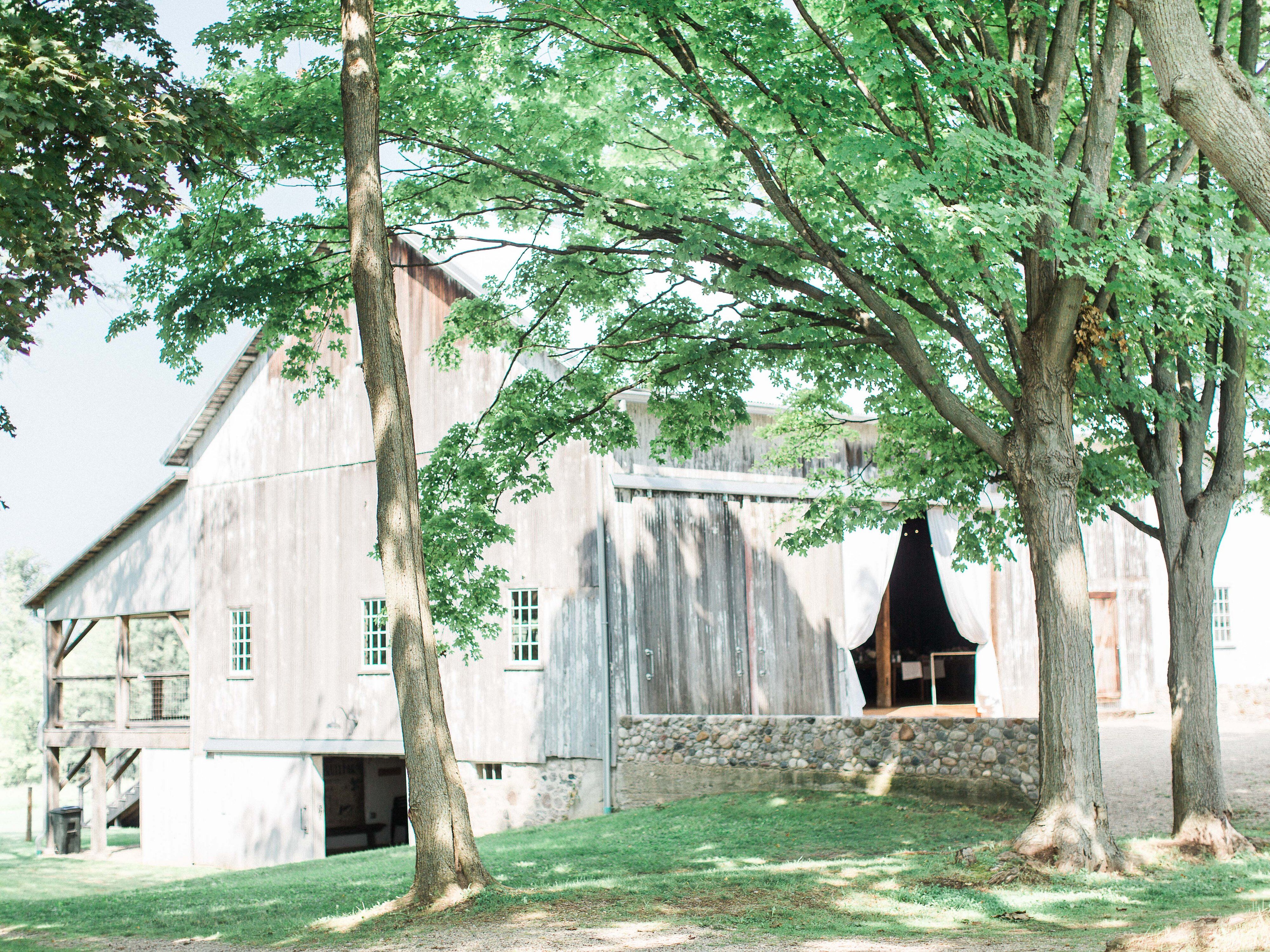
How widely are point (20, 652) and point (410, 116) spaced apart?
202ft

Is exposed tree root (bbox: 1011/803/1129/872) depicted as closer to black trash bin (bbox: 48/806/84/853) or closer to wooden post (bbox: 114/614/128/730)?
wooden post (bbox: 114/614/128/730)

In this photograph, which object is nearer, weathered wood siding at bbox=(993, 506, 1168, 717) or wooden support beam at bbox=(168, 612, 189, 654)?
weathered wood siding at bbox=(993, 506, 1168, 717)

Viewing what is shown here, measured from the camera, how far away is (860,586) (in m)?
19.1

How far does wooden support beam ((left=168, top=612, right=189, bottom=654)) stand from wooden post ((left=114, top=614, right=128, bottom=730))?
165 centimetres

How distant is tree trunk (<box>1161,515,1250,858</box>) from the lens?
410 inches

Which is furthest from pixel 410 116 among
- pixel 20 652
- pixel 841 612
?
pixel 20 652

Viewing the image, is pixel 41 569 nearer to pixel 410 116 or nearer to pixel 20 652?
pixel 20 652

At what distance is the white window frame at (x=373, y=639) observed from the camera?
63.2 ft

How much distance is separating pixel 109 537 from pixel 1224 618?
2318 centimetres

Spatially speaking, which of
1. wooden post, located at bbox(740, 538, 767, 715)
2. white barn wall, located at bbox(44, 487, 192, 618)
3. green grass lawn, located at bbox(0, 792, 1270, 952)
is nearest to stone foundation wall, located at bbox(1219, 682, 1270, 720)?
wooden post, located at bbox(740, 538, 767, 715)

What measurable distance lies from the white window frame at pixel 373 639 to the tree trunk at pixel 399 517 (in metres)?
10.6

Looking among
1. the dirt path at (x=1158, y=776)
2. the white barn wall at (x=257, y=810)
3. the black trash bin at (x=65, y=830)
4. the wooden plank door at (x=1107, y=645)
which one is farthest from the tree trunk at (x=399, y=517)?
the black trash bin at (x=65, y=830)

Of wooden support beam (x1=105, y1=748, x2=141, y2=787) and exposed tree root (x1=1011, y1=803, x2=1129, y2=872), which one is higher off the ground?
exposed tree root (x1=1011, y1=803, x2=1129, y2=872)

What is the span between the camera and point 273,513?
70.4ft
